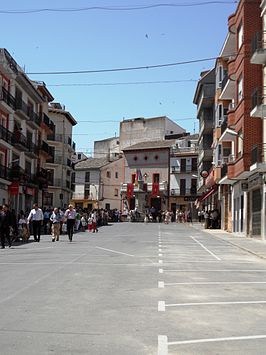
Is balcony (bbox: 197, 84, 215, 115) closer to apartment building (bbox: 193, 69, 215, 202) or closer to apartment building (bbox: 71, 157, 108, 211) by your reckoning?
apartment building (bbox: 193, 69, 215, 202)

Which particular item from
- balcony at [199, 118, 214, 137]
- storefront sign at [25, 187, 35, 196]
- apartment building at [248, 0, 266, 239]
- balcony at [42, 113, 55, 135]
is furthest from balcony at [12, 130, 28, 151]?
balcony at [199, 118, 214, 137]

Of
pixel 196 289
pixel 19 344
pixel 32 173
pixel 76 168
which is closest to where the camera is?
pixel 19 344

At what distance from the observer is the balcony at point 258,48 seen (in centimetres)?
2917

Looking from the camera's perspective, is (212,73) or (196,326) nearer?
(196,326)

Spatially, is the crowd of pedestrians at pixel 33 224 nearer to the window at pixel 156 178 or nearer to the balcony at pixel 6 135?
the balcony at pixel 6 135

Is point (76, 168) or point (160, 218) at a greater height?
point (76, 168)

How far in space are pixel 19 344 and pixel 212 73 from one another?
6022cm

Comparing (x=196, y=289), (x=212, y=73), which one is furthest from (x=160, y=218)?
(x=196, y=289)

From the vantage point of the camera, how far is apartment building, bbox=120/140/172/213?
89.4 m

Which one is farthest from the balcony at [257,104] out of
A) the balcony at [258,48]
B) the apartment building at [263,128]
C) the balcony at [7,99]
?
the balcony at [7,99]

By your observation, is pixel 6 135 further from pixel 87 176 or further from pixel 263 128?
pixel 87 176

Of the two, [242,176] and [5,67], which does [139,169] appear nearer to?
[5,67]

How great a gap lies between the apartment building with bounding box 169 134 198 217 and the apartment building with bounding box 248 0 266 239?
178ft

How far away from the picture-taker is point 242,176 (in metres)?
35.0
